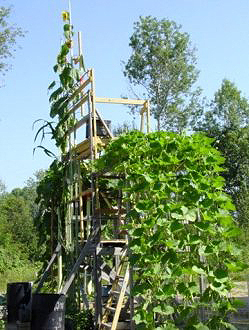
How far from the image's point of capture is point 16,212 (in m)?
31.6

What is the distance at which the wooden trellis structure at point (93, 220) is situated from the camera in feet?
20.5

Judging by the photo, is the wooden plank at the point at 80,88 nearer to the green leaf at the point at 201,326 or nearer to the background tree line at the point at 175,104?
the green leaf at the point at 201,326

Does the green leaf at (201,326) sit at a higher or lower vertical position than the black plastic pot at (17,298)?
lower

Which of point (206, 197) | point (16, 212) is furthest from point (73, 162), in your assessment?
point (16, 212)

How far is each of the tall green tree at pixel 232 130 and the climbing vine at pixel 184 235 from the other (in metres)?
20.2

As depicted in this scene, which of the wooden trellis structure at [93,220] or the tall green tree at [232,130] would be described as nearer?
the wooden trellis structure at [93,220]

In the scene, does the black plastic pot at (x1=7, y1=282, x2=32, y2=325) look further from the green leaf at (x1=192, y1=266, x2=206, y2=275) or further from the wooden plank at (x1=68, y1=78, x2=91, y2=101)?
the wooden plank at (x1=68, y1=78, x2=91, y2=101)

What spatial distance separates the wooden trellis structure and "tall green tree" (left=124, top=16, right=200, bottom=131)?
16.0 m

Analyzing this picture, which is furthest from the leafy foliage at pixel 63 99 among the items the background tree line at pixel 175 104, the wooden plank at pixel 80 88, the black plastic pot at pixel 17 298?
the background tree line at pixel 175 104

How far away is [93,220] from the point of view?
6.35m

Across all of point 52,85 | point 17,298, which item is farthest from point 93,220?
point 52,85

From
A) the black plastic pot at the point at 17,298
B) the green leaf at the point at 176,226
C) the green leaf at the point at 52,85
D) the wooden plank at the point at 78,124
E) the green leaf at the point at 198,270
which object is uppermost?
the green leaf at the point at 52,85

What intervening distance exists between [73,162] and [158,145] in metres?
2.93

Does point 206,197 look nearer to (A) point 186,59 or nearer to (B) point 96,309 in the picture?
(B) point 96,309
